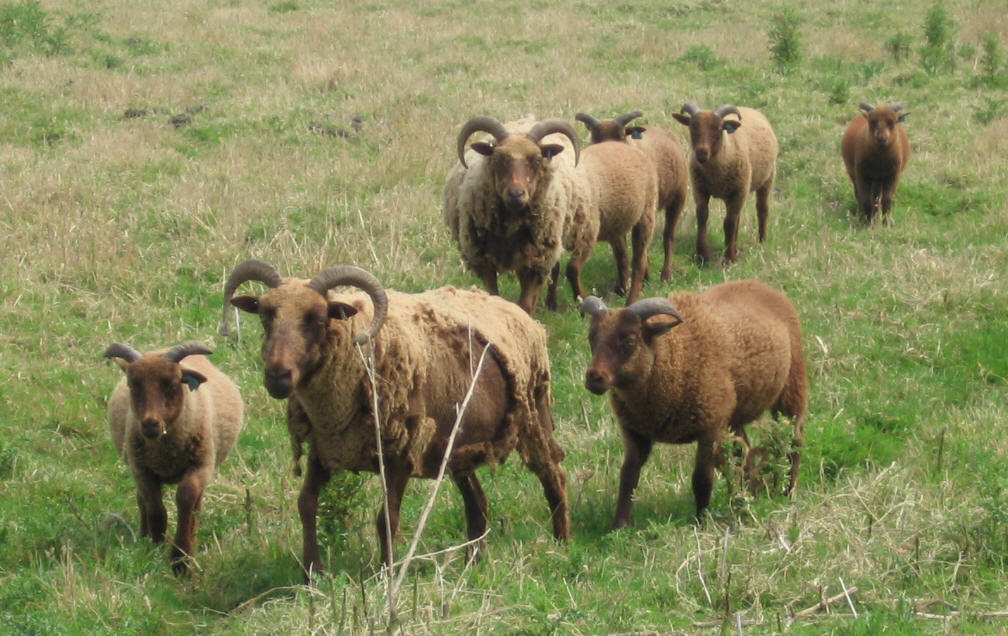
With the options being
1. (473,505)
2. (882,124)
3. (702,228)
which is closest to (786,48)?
(882,124)

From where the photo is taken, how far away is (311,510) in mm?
7117

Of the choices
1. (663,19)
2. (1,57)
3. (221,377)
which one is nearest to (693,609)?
(221,377)

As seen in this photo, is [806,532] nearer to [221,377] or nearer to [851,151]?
[221,377]

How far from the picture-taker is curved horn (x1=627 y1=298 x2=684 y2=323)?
7.75 metres

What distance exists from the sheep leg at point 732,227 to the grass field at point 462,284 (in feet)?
1.45

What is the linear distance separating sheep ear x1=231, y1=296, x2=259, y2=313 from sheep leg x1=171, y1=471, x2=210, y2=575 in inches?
58.4

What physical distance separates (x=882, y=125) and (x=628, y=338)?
9.21 meters

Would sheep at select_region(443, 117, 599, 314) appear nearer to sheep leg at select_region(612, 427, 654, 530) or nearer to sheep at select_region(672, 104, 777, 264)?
sheep at select_region(672, 104, 777, 264)

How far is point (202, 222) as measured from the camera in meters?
13.4

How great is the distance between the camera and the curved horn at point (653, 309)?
25.4 feet

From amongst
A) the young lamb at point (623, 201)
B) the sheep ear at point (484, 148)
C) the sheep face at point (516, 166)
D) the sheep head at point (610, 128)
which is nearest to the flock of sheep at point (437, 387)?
the sheep face at point (516, 166)

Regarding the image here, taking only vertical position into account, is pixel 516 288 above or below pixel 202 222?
below

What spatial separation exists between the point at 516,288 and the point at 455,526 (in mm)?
5566

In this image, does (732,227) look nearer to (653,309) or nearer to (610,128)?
(610,128)
